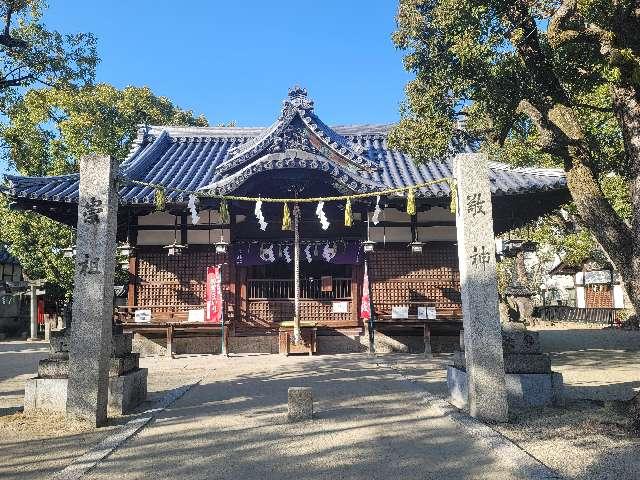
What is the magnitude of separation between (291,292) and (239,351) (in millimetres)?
2584

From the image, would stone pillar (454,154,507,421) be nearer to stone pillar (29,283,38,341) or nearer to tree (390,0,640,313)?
tree (390,0,640,313)

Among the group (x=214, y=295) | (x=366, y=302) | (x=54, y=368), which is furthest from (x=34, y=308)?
(x=54, y=368)

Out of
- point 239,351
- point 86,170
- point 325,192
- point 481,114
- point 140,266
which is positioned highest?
point 481,114

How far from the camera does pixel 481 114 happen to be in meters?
12.5

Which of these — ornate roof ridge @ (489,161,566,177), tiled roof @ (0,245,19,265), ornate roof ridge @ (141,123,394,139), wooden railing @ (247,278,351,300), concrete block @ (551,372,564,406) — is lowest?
concrete block @ (551,372,564,406)

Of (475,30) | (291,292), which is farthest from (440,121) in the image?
(291,292)

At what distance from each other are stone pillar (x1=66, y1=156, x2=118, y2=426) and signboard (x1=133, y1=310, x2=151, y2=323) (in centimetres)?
845

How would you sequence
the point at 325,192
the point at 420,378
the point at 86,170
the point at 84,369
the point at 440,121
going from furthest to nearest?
the point at 325,192, the point at 440,121, the point at 420,378, the point at 86,170, the point at 84,369

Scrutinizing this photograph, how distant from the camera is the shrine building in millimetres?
15367

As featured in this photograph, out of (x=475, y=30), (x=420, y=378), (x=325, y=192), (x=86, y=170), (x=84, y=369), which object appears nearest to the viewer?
(x=84, y=369)

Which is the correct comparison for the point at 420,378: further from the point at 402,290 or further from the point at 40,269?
the point at 40,269

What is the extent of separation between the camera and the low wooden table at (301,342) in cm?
1537

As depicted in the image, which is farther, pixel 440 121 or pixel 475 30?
pixel 440 121

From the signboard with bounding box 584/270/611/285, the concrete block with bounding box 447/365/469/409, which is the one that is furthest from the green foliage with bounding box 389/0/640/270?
the signboard with bounding box 584/270/611/285
